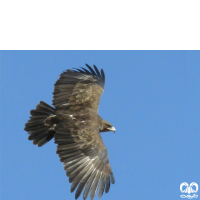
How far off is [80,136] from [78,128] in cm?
29

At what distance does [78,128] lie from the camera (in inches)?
469

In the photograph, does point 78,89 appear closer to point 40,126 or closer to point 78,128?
point 40,126

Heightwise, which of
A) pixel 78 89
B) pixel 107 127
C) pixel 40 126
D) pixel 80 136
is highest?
pixel 78 89

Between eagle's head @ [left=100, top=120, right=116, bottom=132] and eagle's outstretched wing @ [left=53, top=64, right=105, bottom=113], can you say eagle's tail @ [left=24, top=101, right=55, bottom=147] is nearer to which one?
eagle's outstretched wing @ [left=53, top=64, right=105, bottom=113]

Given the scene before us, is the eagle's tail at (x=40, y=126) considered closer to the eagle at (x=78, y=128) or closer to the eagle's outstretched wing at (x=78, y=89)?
the eagle at (x=78, y=128)

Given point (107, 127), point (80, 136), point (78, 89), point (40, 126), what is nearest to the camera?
point (80, 136)

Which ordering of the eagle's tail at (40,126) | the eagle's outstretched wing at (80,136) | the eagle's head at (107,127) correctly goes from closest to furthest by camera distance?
the eagle's outstretched wing at (80,136) < the eagle's head at (107,127) < the eagle's tail at (40,126)

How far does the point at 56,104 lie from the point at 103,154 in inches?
83.6

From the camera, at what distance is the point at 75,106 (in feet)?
42.1

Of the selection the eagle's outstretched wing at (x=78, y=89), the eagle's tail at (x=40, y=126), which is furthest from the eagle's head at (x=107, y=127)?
the eagle's tail at (x=40, y=126)

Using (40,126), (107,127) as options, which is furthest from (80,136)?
(40,126)

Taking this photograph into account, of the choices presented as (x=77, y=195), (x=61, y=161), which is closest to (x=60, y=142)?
(x=61, y=161)

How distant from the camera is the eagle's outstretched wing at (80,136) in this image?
1109 cm

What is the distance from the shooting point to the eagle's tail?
13031 mm
